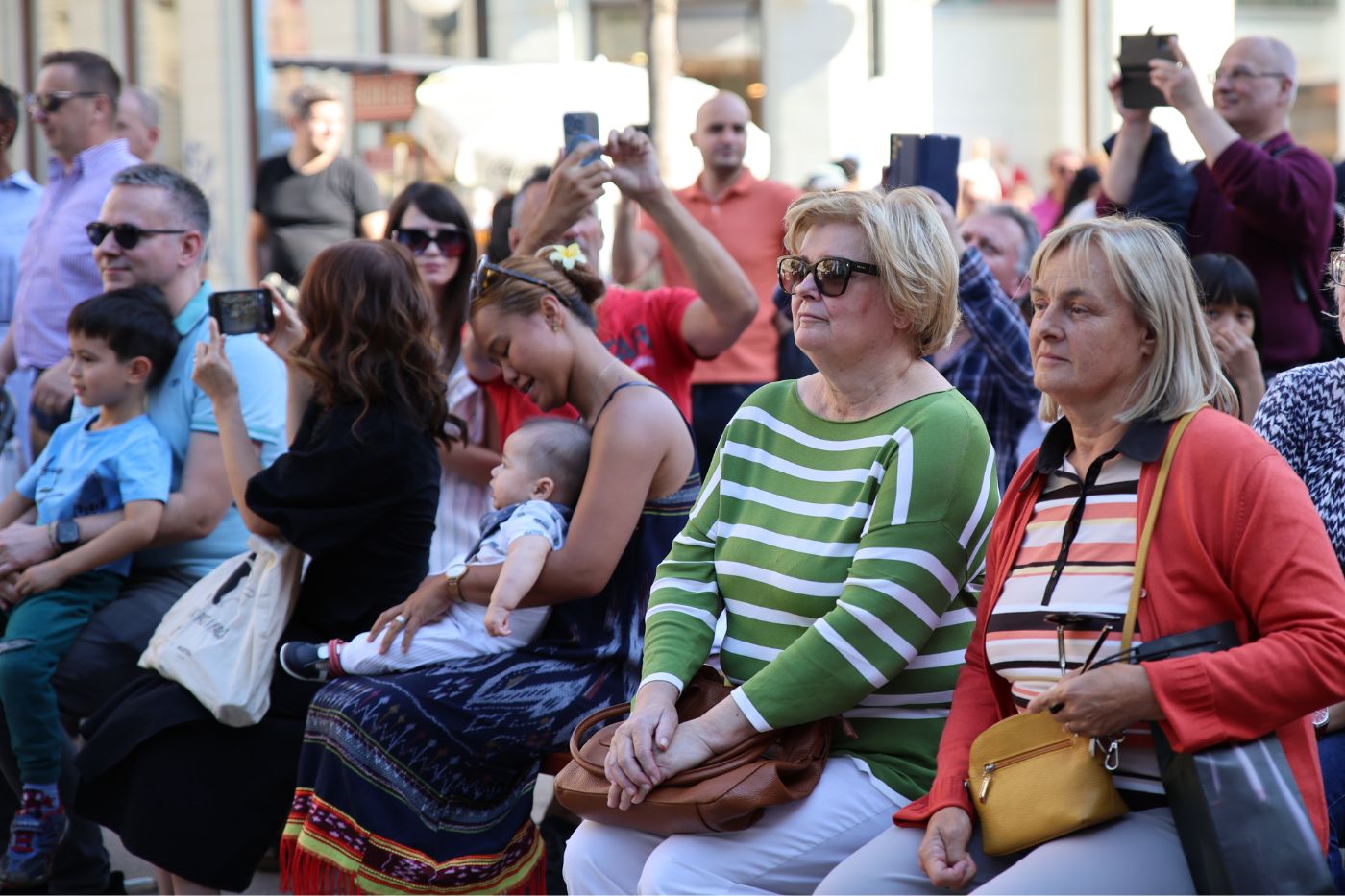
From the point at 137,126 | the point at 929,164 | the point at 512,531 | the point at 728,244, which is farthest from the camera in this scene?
the point at 137,126

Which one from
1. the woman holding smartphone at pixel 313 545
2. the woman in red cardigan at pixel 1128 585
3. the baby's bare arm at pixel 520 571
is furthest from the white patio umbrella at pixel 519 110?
the woman in red cardigan at pixel 1128 585

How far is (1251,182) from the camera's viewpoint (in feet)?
15.3

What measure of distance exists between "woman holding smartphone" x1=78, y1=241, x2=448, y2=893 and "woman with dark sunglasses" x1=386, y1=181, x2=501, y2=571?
0.71 metres

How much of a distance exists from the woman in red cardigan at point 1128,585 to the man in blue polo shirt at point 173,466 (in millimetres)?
2487

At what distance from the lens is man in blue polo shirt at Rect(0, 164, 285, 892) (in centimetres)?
420

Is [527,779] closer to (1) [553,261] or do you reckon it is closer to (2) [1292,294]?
(1) [553,261]

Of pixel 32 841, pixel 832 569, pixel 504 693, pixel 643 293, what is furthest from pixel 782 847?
pixel 32 841

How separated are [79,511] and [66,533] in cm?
11

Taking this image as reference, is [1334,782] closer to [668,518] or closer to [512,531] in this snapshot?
[668,518]

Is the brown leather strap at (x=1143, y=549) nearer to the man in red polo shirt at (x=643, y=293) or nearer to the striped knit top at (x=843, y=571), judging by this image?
the striped knit top at (x=843, y=571)

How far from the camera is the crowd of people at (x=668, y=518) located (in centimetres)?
242

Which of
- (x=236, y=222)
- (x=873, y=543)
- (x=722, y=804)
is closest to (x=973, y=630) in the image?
(x=873, y=543)

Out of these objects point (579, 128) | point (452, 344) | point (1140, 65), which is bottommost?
point (452, 344)

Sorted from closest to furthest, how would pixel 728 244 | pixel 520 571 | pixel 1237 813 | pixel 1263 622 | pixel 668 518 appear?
pixel 1237 813 → pixel 1263 622 → pixel 520 571 → pixel 668 518 → pixel 728 244
